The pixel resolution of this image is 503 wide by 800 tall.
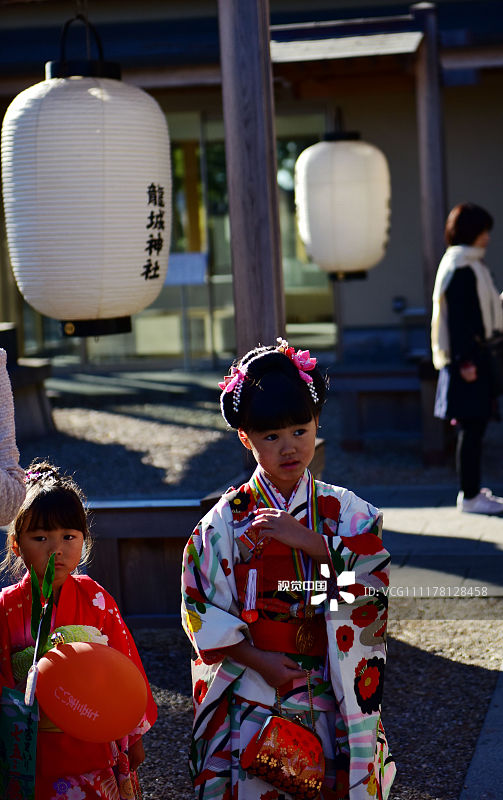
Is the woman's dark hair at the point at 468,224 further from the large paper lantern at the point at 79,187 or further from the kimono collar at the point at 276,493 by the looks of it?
the kimono collar at the point at 276,493

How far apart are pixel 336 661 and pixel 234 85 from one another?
96.3 inches

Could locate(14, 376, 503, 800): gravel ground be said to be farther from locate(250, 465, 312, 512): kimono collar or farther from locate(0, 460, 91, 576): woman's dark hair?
locate(250, 465, 312, 512): kimono collar

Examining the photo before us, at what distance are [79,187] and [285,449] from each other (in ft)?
6.58

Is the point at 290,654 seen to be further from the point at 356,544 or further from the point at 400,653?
the point at 400,653

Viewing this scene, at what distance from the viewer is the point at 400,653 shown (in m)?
4.12

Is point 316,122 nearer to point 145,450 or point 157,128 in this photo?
point 145,450

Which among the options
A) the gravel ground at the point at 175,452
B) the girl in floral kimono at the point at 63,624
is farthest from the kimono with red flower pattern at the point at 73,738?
the gravel ground at the point at 175,452

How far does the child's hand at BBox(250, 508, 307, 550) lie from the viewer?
231cm

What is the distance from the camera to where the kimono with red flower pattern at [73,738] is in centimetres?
235

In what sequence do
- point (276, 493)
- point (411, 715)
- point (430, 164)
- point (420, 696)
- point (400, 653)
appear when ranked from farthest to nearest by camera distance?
point (430, 164)
point (400, 653)
point (420, 696)
point (411, 715)
point (276, 493)

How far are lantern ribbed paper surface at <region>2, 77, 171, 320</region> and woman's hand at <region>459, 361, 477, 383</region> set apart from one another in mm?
2332

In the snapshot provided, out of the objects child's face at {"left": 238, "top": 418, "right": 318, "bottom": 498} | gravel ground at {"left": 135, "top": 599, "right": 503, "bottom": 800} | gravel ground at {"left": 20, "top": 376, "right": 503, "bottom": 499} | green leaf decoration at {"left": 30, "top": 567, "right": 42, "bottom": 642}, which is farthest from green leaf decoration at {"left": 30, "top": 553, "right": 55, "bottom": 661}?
gravel ground at {"left": 20, "top": 376, "right": 503, "bottom": 499}

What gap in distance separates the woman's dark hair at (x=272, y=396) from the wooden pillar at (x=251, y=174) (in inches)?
60.7

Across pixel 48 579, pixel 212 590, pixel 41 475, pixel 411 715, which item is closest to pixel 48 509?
pixel 41 475
